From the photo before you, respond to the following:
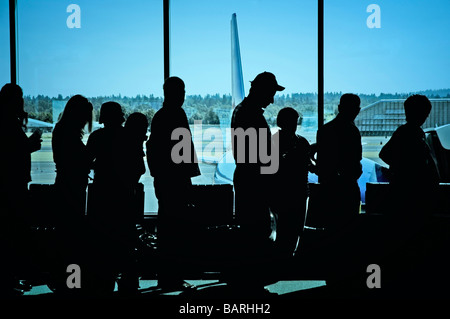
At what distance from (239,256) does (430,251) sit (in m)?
1.65

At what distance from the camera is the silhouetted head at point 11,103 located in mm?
2771

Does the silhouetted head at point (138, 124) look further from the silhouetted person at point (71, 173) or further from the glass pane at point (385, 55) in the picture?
the glass pane at point (385, 55)

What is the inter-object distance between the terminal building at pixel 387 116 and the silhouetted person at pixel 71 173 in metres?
2.63

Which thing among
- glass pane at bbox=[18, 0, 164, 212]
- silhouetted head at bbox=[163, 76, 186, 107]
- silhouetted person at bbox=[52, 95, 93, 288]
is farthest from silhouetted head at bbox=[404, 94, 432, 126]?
glass pane at bbox=[18, 0, 164, 212]

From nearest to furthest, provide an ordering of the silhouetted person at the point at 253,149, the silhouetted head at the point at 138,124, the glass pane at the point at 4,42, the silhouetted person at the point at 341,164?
the silhouetted person at the point at 253,149, the silhouetted person at the point at 341,164, the silhouetted head at the point at 138,124, the glass pane at the point at 4,42

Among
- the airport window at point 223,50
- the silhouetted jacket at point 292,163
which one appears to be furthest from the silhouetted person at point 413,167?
the airport window at point 223,50

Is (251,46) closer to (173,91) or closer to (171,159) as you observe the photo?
(173,91)

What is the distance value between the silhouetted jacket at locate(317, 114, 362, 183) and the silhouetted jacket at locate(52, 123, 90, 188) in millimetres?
1620

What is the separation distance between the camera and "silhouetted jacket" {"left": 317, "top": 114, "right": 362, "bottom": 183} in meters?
3.18

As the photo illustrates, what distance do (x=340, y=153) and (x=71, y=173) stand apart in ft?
6.02

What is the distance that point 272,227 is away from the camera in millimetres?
2145

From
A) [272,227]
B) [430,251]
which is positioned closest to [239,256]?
[272,227]

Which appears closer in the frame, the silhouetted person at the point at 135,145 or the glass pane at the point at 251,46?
the silhouetted person at the point at 135,145

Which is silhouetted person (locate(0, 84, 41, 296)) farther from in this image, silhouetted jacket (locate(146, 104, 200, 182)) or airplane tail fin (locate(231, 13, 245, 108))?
airplane tail fin (locate(231, 13, 245, 108))
